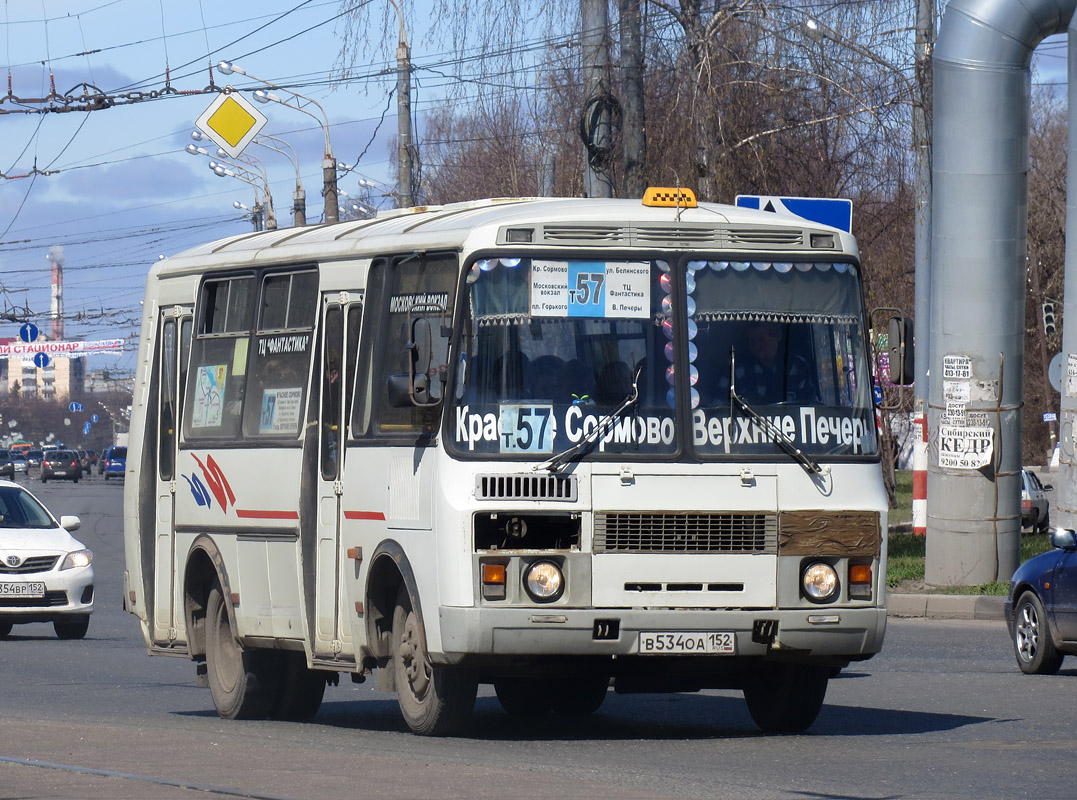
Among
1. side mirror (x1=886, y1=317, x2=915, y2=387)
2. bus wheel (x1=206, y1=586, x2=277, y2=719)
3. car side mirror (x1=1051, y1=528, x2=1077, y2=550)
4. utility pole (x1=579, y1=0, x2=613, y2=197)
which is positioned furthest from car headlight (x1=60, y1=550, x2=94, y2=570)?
side mirror (x1=886, y1=317, x2=915, y2=387)

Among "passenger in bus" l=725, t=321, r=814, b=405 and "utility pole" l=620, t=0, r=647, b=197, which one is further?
"utility pole" l=620, t=0, r=647, b=197

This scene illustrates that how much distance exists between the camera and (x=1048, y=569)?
14.3 metres

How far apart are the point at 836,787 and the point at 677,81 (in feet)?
46.1

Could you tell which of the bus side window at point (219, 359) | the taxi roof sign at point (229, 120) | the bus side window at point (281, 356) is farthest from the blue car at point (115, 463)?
the bus side window at point (281, 356)

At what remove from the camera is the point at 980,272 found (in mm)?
20219

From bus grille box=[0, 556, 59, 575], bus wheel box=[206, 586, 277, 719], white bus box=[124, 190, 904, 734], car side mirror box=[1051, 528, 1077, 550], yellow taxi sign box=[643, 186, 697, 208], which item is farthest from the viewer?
bus grille box=[0, 556, 59, 575]

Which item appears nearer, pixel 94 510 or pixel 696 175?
pixel 696 175

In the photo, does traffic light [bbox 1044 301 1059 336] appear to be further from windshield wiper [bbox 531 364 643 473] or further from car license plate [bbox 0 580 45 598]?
windshield wiper [bbox 531 364 643 473]

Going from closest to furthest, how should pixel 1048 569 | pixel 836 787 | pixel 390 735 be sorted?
pixel 836 787 → pixel 390 735 → pixel 1048 569

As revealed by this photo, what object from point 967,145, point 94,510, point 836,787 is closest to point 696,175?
point 967,145

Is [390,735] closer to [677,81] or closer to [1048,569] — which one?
[1048,569]

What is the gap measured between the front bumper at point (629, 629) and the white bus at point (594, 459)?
0.01 m

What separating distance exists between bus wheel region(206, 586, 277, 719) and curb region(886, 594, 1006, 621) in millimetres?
9482

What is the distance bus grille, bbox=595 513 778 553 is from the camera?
378 inches
